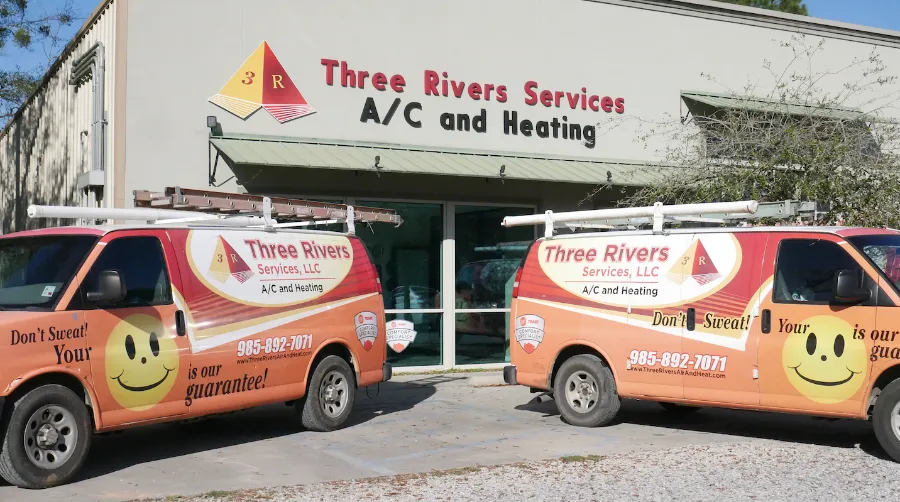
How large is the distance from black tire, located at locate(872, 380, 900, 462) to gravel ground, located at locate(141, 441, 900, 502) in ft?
0.49

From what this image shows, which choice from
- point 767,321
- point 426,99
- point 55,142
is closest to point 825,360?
point 767,321

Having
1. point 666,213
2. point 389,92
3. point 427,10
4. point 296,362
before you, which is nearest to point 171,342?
point 296,362

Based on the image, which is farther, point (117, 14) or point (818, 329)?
point (117, 14)

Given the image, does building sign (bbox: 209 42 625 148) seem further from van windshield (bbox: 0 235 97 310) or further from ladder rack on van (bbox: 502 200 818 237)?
van windshield (bbox: 0 235 97 310)

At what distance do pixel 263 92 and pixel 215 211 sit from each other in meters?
3.55

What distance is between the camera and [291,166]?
14.4 m

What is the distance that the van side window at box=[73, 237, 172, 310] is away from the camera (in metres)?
8.50

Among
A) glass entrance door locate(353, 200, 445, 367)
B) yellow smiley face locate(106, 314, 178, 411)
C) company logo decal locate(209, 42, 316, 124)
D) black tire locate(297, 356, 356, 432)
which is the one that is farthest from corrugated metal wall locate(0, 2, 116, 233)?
yellow smiley face locate(106, 314, 178, 411)

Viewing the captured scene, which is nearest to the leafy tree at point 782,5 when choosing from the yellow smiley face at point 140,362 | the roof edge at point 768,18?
the roof edge at point 768,18

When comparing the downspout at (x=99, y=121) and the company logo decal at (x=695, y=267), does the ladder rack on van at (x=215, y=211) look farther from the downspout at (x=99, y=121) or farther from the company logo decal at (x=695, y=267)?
the company logo decal at (x=695, y=267)

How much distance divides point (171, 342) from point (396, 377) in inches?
291

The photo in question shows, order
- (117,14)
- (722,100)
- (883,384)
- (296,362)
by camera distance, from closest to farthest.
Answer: (883,384), (296,362), (117,14), (722,100)

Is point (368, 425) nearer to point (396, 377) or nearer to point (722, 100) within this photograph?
point (396, 377)

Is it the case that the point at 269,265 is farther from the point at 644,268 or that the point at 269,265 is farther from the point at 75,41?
the point at 75,41
